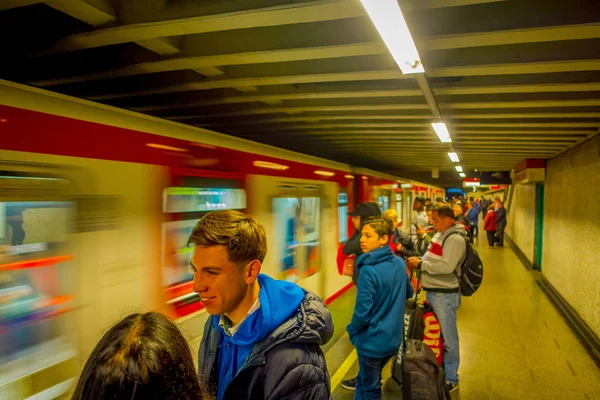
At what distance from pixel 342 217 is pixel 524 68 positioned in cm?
392

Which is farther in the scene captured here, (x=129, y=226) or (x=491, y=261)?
(x=491, y=261)

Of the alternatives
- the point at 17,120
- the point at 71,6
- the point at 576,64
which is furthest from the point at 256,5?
the point at 576,64

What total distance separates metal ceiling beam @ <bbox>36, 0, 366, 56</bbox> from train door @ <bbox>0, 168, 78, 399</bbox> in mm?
930

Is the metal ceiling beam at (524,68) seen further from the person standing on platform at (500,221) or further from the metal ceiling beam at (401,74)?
the person standing on platform at (500,221)

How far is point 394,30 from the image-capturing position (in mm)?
2020

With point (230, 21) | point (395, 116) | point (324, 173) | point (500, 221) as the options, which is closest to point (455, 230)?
point (395, 116)

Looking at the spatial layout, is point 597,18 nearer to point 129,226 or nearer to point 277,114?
point 129,226

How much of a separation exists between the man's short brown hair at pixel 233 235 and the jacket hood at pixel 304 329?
0.24 m

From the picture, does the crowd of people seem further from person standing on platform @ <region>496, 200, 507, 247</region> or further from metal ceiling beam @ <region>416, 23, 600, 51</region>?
person standing on platform @ <region>496, 200, 507, 247</region>

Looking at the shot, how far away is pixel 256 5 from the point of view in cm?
212

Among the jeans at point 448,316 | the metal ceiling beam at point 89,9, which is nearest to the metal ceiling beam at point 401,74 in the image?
the metal ceiling beam at point 89,9

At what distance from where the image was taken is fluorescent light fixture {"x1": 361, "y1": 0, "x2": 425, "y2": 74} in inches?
69.0

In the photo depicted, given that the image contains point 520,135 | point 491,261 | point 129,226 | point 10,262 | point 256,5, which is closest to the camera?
point 10,262

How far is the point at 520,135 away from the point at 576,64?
3.35 metres
